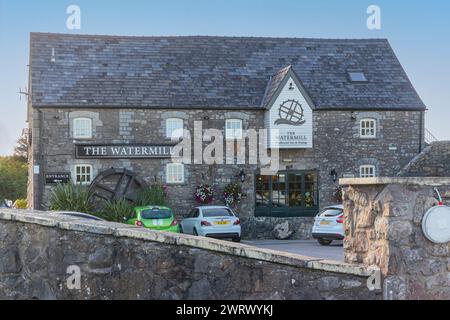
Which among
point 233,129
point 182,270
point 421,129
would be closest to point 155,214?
point 233,129

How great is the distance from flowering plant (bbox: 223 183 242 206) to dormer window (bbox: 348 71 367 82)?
7.12 meters

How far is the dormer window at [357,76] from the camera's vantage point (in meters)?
31.0

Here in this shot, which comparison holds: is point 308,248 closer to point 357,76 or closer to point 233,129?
point 233,129

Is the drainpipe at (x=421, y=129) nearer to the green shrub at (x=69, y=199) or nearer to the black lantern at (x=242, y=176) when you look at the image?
the black lantern at (x=242, y=176)

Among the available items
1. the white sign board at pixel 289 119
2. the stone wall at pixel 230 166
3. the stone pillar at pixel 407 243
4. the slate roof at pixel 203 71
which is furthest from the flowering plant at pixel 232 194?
the stone pillar at pixel 407 243

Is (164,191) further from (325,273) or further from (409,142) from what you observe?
(325,273)

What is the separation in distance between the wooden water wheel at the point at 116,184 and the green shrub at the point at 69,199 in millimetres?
897

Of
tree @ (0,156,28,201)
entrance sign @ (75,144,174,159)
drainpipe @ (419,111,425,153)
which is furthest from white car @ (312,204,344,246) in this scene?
tree @ (0,156,28,201)

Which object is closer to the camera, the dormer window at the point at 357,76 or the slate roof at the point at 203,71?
the slate roof at the point at 203,71

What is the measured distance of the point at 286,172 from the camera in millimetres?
29828

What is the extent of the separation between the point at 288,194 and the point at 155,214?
8.68 metres

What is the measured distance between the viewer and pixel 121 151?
28.3m

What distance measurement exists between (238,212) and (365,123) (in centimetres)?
667

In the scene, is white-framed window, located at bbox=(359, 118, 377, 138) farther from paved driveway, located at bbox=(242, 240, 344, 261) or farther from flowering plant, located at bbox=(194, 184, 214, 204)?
flowering plant, located at bbox=(194, 184, 214, 204)
